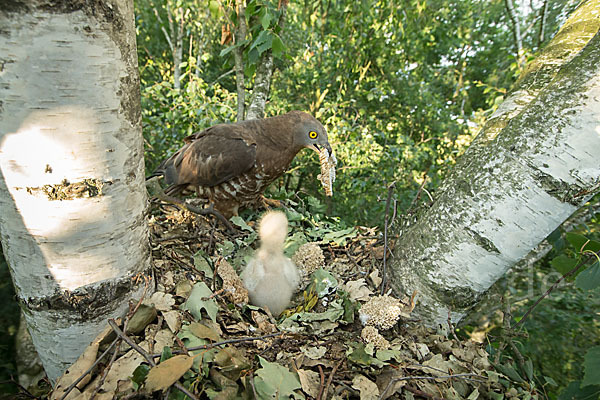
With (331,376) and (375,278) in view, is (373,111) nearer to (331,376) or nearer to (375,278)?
(375,278)

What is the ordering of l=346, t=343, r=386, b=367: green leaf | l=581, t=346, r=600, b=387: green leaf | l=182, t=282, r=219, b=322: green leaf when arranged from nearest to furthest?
l=581, t=346, r=600, b=387: green leaf
l=346, t=343, r=386, b=367: green leaf
l=182, t=282, r=219, b=322: green leaf

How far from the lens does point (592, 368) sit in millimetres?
1126

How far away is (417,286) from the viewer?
1560 mm

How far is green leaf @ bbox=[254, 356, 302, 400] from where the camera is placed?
1026 mm

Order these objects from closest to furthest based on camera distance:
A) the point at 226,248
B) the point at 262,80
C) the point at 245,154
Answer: the point at 226,248, the point at 245,154, the point at 262,80

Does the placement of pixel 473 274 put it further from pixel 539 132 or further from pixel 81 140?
pixel 81 140

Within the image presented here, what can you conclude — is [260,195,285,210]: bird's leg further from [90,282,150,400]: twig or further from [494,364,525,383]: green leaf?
[494,364,525,383]: green leaf

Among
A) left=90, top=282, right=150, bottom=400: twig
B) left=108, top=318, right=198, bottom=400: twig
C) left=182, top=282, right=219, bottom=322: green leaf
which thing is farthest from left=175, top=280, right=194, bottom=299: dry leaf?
left=108, top=318, right=198, bottom=400: twig

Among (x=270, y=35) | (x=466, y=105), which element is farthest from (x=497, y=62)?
(x=270, y=35)

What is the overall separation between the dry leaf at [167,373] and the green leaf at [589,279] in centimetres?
133

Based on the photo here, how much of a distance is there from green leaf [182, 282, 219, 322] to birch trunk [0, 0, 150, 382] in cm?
22

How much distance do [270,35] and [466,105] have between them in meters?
8.74

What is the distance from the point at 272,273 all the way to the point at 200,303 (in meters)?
0.52

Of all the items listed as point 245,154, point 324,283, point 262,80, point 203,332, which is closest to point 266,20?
point 262,80
